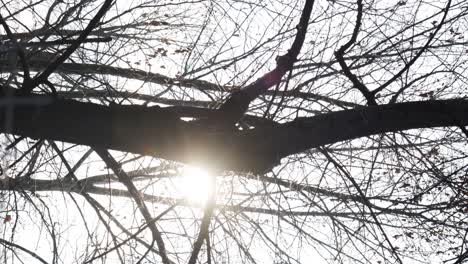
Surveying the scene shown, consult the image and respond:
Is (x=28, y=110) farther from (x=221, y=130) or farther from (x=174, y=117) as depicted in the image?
(x=221, y=130)

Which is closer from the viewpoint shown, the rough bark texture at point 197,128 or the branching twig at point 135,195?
the rough bark texture at point 197,128

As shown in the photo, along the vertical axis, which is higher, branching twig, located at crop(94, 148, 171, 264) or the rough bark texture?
branching twig, located at crop(94, 148, 171, 264)

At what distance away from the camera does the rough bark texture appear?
2.36m

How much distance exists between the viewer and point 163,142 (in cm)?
242

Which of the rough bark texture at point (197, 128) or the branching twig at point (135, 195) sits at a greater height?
the branching twig at point (135, 195)

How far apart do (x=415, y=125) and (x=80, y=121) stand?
5.07 ft

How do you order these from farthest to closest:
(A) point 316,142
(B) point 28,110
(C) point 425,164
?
1. (C) point 425,164
2. (A) point 316,142
3. (B) point 28,110

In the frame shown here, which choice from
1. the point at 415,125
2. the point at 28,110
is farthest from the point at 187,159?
the point at 415,125

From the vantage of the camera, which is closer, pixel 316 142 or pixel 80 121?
pixel 80 121

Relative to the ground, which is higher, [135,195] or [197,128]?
[135,195]

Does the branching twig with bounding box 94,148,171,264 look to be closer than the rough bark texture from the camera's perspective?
No

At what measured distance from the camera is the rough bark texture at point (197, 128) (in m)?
2.36

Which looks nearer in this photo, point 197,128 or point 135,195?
point 197,128

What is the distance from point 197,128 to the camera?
96.8 inches
